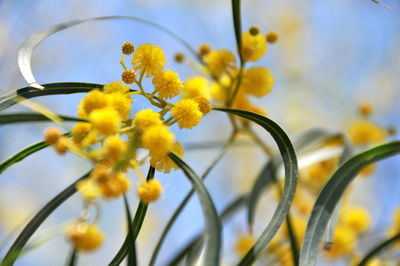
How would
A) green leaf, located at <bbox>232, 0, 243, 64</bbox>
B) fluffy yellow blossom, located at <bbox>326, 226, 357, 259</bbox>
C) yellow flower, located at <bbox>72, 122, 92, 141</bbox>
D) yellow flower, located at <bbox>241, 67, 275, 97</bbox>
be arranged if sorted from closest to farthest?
yellow flower, located at <bbox>72, 122, 92, 141</bbox> < green leaf, located at <bbox>232, 0, 243, 64</bbox> < yellow flower, located at <bbox>241, 67, 275, 97</bbox> < fluffy yellow blossom, located at <bbox>326, 226, 357, 259</bbox>

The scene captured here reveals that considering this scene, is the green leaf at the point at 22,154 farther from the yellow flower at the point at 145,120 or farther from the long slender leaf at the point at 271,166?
the long slender leaf at the point at 271,166

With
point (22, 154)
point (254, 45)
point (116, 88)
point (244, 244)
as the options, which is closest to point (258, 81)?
point (254, 45)

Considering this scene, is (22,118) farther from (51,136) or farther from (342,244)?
(342,244)

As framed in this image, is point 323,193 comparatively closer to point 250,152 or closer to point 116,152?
point 116,152

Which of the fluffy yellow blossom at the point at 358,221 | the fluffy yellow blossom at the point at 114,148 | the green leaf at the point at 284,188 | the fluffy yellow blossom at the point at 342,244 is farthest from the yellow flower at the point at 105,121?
the fluffy yellow blossom at the point at 358,221

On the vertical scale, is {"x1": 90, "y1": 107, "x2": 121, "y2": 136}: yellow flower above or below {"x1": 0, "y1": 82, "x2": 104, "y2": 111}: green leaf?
below

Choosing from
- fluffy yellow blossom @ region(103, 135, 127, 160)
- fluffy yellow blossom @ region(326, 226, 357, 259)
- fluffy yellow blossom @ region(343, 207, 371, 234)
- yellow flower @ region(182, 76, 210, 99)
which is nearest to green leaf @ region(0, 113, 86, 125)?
fluffy yellow blossom @ region(103, 135, 127, 160)

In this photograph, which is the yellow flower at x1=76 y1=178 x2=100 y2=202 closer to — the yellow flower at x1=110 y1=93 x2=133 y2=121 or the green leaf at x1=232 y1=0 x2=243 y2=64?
the yellow flower at x1=110 y1=93 x2=133 y2=121

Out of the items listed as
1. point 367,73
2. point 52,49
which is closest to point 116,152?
point 52,49
